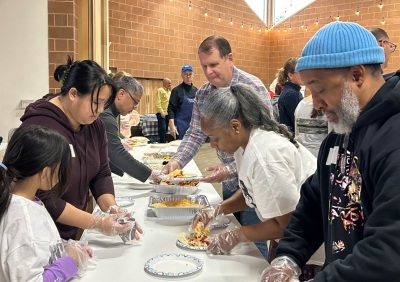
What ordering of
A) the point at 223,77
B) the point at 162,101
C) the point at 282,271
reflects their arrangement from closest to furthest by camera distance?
the point at 282,271, the point at 223,77, the point at 162,101

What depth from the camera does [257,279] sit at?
1.28 meters

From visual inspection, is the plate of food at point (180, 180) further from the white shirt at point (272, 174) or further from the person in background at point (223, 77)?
the white shirt at point (272, 174)

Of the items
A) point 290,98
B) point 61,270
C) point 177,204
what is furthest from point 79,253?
point 290,98

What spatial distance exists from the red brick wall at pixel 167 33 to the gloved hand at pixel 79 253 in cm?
760

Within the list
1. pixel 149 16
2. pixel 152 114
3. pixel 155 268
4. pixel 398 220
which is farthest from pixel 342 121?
pixel 149 16

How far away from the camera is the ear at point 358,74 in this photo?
983 mm

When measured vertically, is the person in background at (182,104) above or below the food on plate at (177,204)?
above

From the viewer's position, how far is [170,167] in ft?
8.73

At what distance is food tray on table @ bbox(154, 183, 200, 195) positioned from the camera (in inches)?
90.5

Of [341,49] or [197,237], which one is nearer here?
[341,49]

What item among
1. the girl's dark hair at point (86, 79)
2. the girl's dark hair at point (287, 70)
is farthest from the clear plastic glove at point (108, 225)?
the girl's dark hair at point (287, 70)

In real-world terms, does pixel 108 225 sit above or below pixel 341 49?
below

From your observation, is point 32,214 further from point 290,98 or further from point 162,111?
point 162,111

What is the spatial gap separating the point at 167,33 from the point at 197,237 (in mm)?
8556
